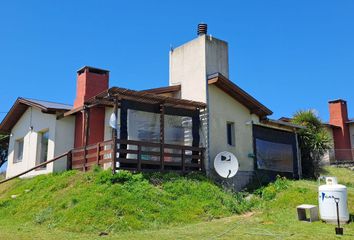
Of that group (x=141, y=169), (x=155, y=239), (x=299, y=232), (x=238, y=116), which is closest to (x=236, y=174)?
(x=238, y=116)

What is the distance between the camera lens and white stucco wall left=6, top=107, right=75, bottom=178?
1973 cm

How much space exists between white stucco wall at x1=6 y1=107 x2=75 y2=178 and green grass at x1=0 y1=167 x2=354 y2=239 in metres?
2.70

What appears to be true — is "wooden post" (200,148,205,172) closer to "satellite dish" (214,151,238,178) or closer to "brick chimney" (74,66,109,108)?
"satellite dish" (214,151,238,178)

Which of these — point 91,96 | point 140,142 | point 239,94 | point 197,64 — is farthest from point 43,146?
point 239,94

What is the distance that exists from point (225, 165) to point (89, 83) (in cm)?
772

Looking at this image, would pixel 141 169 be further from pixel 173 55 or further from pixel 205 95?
pixel 173 55

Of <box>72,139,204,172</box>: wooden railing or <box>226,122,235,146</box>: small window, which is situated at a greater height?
<box>226,122,235,146</box>: small window

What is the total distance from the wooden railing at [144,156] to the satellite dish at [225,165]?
848 mm

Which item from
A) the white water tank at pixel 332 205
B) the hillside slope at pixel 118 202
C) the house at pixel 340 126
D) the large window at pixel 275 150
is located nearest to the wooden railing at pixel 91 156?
the hillside slope at pixel 118 202

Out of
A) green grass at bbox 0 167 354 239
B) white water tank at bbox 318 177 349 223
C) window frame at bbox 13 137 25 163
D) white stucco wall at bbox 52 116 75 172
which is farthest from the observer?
window frame at bbox 13 137 25 163

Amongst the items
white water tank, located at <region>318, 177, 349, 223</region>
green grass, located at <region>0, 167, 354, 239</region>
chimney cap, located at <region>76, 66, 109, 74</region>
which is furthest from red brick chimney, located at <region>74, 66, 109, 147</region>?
white water tank, located at <region>318, 177, 349, 223</region>

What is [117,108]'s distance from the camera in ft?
50.8

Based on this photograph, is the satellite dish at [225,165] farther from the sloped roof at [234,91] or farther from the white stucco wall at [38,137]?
the white stucco wall at [38,137]

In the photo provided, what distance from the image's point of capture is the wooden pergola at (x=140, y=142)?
603 inches
